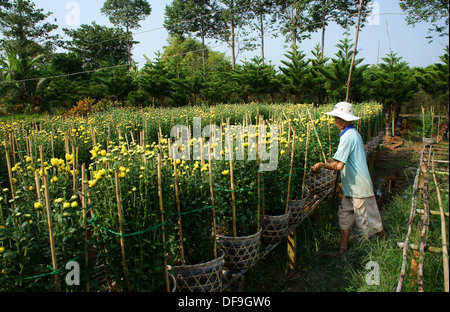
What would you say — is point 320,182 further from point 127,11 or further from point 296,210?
point 127,11

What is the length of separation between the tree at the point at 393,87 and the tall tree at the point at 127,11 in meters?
19.1

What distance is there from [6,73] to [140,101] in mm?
7601

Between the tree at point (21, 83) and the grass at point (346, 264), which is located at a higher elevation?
the tree at point (21, 83)

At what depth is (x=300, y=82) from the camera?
1611 cm

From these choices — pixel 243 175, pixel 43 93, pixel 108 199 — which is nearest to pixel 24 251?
pixel 108 199

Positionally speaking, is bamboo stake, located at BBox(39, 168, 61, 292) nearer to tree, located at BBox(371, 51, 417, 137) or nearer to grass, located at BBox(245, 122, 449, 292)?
grass, located at BBox(245, 122, 449, 292)

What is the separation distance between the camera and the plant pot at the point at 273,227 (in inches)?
108

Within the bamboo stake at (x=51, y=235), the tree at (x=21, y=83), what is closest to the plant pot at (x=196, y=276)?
the bamboo stake at (x=51, y=235)

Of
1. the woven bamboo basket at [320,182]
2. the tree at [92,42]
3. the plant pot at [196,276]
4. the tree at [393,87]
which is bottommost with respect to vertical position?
the plant pot at [196,276]

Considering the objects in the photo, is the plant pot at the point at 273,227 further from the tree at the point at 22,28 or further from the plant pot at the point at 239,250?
the tree at the point at 22,28

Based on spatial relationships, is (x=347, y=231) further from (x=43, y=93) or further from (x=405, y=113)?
(x=43, y=93)

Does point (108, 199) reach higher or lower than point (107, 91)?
lower

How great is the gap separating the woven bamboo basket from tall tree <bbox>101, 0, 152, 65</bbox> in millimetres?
25000

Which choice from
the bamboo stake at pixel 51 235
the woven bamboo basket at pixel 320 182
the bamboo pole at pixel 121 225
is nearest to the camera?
the bamboo stake at pixel 51 235
